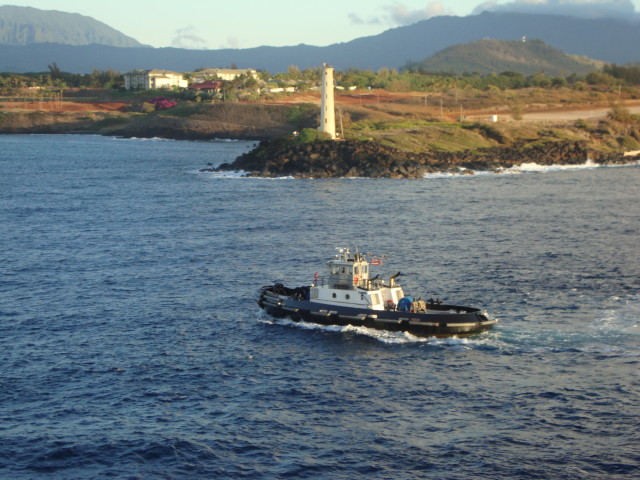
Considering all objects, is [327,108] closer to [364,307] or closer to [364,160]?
[364,160]

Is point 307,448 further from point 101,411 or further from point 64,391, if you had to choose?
point 64,391

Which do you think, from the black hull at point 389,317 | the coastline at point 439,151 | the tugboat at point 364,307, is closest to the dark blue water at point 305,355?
the black hull at point 389,317

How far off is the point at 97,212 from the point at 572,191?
53.3 metres

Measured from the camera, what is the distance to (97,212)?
8762 centimetres

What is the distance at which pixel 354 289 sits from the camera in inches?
1854

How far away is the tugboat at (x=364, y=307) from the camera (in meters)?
44.2

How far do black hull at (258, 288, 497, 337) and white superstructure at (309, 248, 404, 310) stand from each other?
0.62m

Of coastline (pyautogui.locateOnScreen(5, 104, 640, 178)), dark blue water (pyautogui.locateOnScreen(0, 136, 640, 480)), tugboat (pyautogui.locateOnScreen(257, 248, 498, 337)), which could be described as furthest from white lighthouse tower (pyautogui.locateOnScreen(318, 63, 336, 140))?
tugboat (pyautogui.locateOnScreen(257, 248, 498, 337))

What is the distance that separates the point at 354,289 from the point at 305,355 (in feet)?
20.3

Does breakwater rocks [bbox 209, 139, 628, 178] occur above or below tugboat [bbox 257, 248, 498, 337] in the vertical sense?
above

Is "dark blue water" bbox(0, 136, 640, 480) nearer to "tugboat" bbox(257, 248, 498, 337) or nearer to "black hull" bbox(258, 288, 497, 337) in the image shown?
"black hull" bbox(258, 288, 497, 337)

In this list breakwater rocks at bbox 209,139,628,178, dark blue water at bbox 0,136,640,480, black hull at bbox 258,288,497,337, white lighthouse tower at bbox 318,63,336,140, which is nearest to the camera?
dark blue water at bbox 0,136,640,480

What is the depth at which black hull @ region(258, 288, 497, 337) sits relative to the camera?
44031 mm

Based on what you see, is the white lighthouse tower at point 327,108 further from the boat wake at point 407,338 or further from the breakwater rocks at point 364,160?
the boat wake at point 407,338
